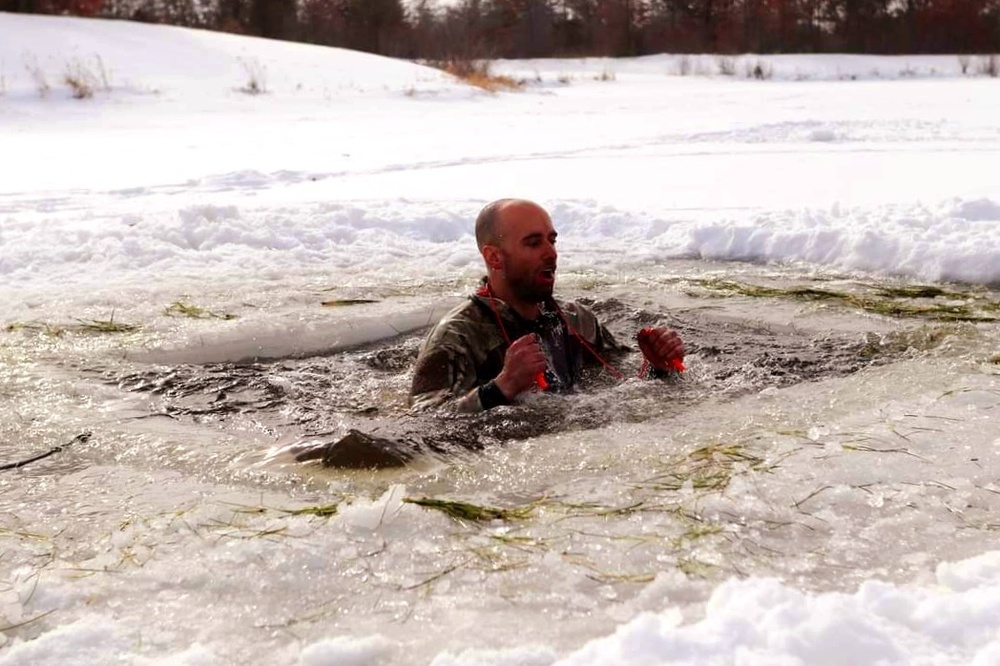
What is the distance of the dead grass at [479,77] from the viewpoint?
24.1 metres

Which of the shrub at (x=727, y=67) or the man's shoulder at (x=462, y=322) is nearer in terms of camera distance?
the man's shoulder at (x=462, y=322)

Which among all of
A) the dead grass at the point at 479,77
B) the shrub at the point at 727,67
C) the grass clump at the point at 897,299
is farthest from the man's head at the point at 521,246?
the shrub at the point at 727,67

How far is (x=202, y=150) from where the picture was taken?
13.2m

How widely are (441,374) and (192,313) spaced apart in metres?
2.12

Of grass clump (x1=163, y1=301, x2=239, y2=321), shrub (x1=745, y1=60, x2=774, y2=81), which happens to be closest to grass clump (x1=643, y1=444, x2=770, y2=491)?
grass clump (x1=163, y1=301, x2=239, y2=321)

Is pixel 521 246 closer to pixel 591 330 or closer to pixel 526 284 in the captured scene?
pixel 526 284

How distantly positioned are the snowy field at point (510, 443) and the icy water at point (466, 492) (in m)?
0.01

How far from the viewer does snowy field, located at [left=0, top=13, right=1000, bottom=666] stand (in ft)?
7.45

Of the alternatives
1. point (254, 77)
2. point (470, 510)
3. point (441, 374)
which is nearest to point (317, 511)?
point (470, 510)

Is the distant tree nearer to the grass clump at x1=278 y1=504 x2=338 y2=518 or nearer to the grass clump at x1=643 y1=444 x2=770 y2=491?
the grass clump at x1=643 y1=444 x2=770 y2=491

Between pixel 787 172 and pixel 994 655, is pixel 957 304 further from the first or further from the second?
pixel 787 172

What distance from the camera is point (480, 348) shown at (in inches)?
173

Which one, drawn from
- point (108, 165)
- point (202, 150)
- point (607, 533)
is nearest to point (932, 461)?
point (607, 533)

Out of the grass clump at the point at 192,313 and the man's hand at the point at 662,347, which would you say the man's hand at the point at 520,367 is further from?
the grass clump at the point at 192,313
